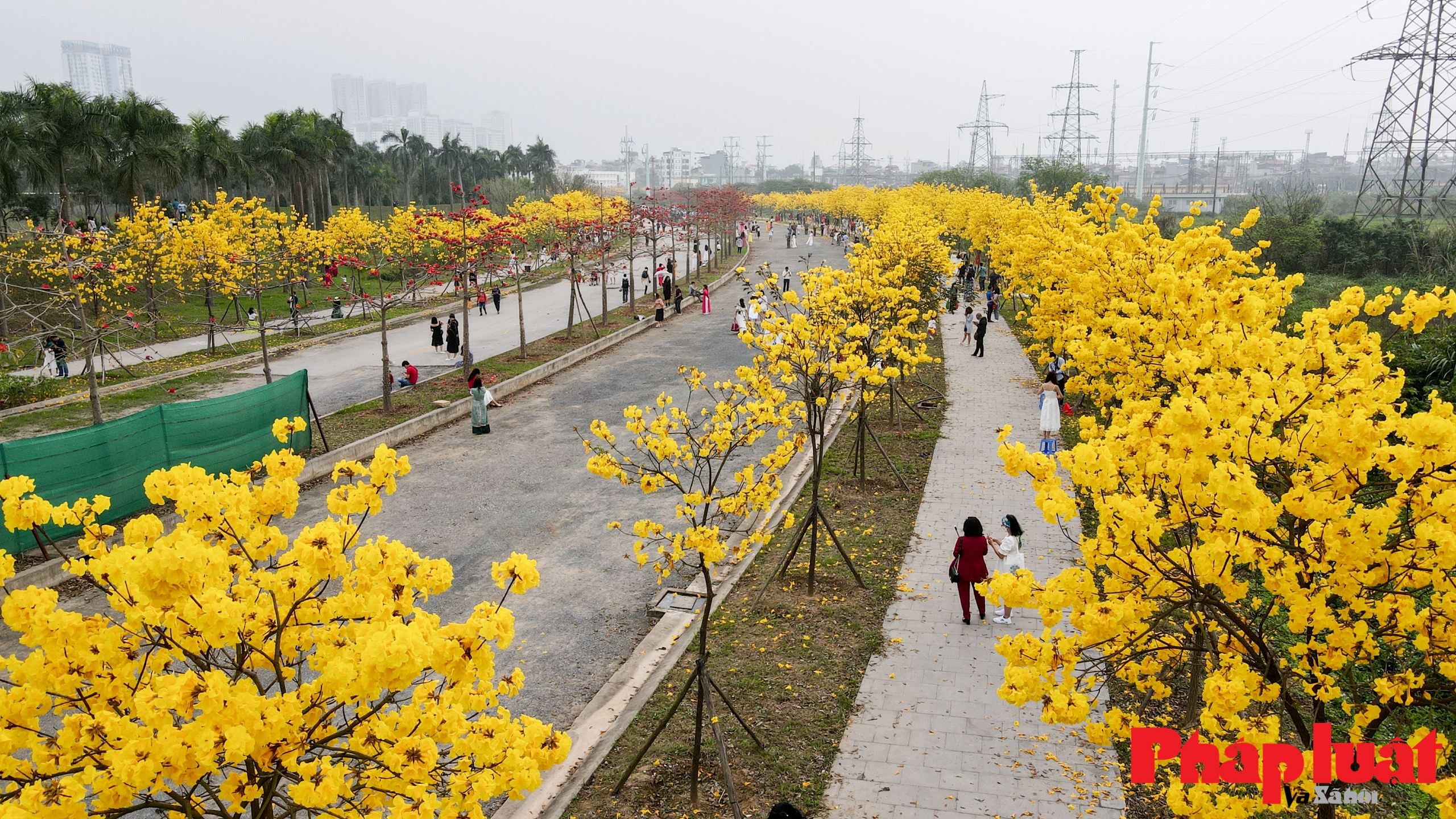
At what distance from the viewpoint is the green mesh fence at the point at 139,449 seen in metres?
11.3

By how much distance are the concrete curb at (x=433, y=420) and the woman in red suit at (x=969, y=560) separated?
6527mm

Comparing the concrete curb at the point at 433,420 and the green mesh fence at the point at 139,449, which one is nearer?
the green mesh fence at the point at 139,449

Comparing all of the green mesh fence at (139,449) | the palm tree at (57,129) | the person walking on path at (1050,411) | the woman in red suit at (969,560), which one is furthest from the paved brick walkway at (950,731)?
the palm tree at (57,129)

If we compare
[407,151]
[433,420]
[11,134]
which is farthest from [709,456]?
[407,151]

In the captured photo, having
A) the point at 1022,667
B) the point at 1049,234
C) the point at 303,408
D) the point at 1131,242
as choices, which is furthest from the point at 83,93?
the point at 1022,667

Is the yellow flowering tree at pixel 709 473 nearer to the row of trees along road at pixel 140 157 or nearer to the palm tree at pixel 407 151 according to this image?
the row of trees along road at pixel 140 157

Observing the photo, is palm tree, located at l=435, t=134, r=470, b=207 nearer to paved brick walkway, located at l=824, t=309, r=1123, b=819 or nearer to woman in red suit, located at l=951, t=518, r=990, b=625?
paved brick walkway, located at l=824, t=309, r=1123, b=819

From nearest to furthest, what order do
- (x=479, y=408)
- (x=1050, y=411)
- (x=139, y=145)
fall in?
(x=1050, y=411) → (x=479, y=408) → (x=139, y=145)

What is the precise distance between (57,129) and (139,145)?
4728mm

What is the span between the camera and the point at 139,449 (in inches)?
495

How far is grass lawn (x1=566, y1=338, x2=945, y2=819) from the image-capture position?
23.4 ft

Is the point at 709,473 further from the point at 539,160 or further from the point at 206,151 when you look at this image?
the point at 539,160

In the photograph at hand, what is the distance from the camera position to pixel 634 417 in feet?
24.6

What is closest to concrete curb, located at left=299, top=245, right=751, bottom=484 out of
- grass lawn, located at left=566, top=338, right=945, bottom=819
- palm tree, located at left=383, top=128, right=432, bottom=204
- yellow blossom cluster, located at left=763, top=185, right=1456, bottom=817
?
grass lawn, located at left=566, top=338, right=945, bottom=819
